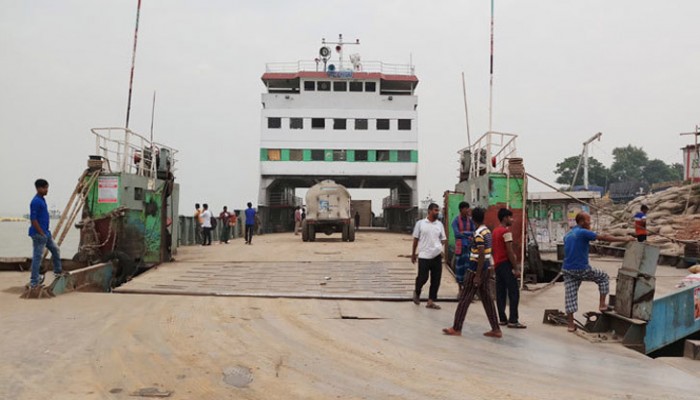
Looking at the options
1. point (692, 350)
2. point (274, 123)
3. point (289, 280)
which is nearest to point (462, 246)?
point (692, 350)

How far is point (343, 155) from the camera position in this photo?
27.4 metres

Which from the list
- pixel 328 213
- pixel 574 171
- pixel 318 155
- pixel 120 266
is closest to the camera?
pixel 120 266

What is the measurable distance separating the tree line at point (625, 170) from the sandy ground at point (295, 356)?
68741mm

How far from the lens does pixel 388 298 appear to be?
8234mm

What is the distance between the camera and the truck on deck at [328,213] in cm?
1967

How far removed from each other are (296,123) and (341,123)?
7.79 feet

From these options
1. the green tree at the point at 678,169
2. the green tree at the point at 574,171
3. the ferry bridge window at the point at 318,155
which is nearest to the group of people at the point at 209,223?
the ferry bridge window at the point at 318,155

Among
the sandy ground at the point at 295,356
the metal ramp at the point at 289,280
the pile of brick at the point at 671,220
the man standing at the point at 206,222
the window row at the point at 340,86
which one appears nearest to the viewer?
the sandy ground at the point at 295,356

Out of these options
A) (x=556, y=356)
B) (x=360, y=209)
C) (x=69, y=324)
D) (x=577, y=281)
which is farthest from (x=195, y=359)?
(x=360, y=209)

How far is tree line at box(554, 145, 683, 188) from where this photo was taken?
70.2 m

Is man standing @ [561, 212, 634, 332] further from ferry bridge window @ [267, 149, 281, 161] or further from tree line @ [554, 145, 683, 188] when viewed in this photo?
tree line @ [554, 145, 683, 188]

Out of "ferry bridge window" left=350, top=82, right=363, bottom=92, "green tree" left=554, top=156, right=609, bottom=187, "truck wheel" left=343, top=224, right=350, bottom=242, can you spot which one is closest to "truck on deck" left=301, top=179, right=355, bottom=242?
"truck wheel" left=343, top=224, right=350, bottom=242

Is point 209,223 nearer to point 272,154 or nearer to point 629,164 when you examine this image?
point 272,154

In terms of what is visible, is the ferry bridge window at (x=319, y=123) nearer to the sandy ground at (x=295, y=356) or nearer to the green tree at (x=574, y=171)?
the sandy ground at (x=295, y=356)
